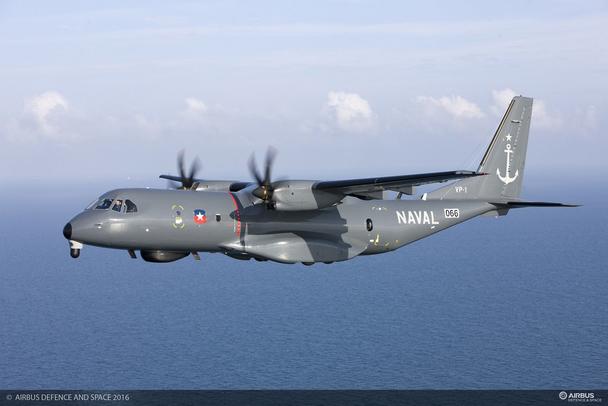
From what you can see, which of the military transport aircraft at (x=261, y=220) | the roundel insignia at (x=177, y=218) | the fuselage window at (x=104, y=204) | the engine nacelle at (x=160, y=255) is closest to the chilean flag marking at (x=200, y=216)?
the military transport aircraft at (x=261, y=220)

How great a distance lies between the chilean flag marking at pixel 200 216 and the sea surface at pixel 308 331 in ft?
293

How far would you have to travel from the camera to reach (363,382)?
114625mm

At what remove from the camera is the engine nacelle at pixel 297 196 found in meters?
29.1

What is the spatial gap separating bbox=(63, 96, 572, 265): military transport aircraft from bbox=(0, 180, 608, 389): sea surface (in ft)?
281

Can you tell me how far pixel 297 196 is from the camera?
29.2m

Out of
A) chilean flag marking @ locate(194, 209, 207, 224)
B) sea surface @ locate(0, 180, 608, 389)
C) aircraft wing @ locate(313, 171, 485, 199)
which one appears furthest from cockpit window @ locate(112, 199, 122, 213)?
sea surface @ locate(0, 180, 608, 389)

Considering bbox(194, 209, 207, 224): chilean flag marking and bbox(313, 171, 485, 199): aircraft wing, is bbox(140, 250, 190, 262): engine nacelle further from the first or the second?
bbox(313, 171, 485, 199): aircraft wing

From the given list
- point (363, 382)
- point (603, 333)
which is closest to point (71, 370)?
point (363, 382)

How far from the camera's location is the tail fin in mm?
36781

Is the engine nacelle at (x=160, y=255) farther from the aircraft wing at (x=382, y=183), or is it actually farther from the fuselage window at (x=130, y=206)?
the aircraft wing at (x=382, y=183)
